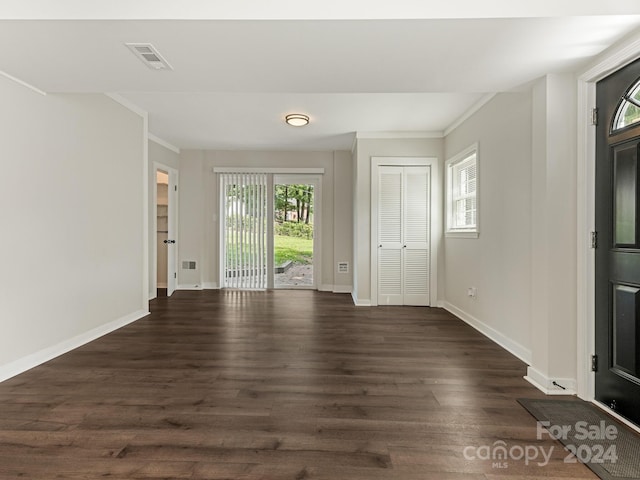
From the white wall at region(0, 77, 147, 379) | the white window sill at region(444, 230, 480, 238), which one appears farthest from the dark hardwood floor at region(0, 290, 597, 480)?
the white window sill at region(444, 230, 480, 238)

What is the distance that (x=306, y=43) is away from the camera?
1999 mm

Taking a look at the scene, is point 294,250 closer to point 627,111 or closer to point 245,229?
point 245,229

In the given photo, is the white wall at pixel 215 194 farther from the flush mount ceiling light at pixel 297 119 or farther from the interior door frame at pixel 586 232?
the interior door frame at pixel 586 232

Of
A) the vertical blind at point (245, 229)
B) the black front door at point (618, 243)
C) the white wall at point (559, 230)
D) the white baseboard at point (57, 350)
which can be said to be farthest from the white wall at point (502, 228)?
the white baseboard at point (57, 350)

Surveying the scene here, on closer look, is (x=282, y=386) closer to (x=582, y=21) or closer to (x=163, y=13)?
(x=163, y=13)

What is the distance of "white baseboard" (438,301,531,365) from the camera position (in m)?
2.95

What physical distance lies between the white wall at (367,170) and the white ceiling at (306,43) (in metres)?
2.48

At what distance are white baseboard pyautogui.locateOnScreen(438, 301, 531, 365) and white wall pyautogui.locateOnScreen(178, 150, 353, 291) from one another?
8.35ft

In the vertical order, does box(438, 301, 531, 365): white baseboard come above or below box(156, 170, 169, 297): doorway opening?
below

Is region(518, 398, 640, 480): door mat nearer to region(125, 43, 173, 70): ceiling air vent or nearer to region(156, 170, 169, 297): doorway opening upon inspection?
region(125, 43, 173, 70): ceiling air vent

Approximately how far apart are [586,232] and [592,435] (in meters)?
1.24

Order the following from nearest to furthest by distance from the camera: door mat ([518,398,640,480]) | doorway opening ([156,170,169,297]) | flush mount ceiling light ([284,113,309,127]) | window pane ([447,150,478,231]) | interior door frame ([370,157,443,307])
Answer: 1. door mat ([518,398,640,480])
2. window pane ([447,150,478,231])
3. flush mount ceiling light ([284,113,309,127])
4. interior door frame ([370,157,443,307])
5. doorway opening ([156,170,169,297])

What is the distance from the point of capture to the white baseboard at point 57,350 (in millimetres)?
2580

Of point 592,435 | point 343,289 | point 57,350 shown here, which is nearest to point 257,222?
point 343,289
